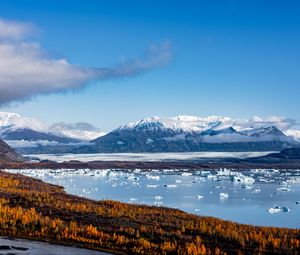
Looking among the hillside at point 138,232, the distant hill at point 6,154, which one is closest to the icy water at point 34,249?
the hillside at point 138,232

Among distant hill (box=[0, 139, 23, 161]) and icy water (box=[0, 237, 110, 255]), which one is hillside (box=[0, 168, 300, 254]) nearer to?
icy water (box=[0, 237, 110, 255])

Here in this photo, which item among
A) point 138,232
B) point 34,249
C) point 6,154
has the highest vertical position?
point 6,154

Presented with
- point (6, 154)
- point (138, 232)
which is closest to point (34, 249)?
point (138, 232)

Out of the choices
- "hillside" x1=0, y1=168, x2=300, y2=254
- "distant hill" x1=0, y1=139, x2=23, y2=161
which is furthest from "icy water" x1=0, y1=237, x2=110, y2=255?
"distant hill" x1=0, y1=139, x2=23, y2=161

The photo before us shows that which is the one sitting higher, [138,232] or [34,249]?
[138,232]

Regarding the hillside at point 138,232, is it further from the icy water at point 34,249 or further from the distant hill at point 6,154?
the distant hill at point 6,154

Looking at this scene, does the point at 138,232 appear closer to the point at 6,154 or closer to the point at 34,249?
the point at 34,249

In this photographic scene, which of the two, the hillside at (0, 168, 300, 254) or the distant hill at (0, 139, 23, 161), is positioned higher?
the distant hill at (0, 139, 23, 161)

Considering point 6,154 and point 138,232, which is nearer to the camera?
point 138,232

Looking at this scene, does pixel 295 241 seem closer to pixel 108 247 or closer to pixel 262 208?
pixel 108 247
